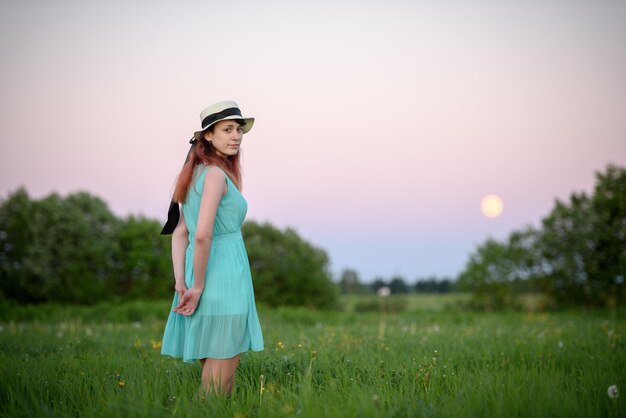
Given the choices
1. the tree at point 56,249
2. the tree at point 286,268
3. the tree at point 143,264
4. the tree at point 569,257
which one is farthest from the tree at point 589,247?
the tree at point 56,249

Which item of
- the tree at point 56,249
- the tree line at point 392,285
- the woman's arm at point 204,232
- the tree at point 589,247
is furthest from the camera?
the tree line at point 392,285

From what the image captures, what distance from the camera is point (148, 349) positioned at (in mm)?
6742

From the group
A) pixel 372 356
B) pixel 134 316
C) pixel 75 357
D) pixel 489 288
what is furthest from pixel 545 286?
pixel 75 357

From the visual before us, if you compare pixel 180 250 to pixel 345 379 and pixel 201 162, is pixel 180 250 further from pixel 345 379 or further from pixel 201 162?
pixel 345 379

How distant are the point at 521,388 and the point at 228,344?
2226 mm

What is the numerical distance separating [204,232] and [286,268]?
15.9 metres

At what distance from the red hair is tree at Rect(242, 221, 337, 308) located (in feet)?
49.1

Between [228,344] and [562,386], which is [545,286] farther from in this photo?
[228,344]

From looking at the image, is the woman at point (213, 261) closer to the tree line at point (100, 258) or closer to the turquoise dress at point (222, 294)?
the turquoise dress at point (222, 294)

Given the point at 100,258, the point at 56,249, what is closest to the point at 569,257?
the point at 100,258

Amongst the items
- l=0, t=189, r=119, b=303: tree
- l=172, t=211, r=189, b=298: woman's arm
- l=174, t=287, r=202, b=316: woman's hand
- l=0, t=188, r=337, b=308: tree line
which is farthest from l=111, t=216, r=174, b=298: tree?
l=174, t=287, r=202, b=316: woman's hand

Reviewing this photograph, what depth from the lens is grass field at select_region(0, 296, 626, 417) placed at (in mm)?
3521

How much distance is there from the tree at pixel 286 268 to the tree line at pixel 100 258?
0.04 m

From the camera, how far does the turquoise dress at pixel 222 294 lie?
12.5ft
